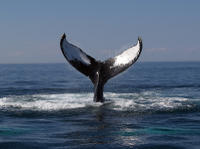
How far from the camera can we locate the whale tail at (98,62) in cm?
1401

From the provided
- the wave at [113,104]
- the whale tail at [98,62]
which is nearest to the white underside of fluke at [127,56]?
the whale tail at [98,62]

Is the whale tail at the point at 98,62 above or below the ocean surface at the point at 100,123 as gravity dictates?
above

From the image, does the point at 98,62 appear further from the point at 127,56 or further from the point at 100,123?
the point at 100,123

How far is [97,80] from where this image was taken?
1508cm

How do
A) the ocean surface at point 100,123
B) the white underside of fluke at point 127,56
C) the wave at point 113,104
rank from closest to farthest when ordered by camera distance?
the ocean surface at point 100,123
the white underside of fluke at point 127,56
the wave at point 113,104

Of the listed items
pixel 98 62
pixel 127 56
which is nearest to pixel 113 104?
pixel 98 62

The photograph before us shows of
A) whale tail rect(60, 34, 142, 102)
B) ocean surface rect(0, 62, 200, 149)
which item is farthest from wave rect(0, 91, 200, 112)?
whale tail rect(60, 34, 142, 102)

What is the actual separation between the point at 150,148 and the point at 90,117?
13.6 ft

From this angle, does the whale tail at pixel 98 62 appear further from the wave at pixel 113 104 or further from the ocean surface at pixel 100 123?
the ocean surface at pixel 100 123

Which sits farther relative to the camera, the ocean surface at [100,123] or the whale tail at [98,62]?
the whale tail at [98,62]

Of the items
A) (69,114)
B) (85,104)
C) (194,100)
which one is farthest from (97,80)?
(194,100)

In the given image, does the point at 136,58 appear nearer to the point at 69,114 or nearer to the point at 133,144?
the point at 69,114

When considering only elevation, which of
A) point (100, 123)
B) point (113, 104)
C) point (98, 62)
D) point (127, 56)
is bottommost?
point (100, 123)

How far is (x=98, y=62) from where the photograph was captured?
15.2 meters
